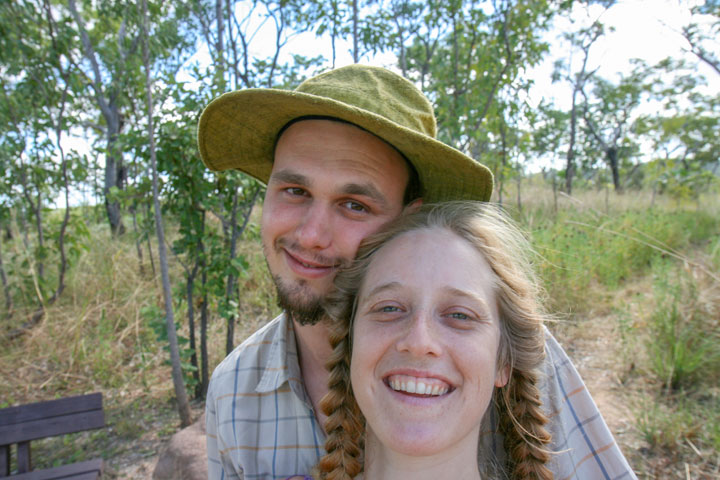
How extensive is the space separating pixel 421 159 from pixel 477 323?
1.92 feet

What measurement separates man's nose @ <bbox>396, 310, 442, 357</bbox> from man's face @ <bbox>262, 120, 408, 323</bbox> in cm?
39

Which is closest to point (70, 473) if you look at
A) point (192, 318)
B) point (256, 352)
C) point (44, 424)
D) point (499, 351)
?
point (44, 424)

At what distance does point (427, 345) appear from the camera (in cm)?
112

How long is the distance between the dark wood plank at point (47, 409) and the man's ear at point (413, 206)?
2969 mm

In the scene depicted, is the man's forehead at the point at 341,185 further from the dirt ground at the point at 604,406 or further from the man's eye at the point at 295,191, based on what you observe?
the dirt ground at the point at 604,406

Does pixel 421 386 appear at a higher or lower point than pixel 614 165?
lower

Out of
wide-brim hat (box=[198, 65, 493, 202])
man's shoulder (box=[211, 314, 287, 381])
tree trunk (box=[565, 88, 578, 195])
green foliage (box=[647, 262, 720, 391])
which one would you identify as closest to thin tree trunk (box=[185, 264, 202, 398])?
man's shoulder (box=[211, 314, 287, 381])

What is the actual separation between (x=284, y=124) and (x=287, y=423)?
107cm

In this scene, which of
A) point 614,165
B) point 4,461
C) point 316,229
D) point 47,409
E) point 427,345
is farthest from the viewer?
point 614,165

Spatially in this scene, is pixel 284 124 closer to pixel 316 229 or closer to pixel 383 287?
pixel 316 229

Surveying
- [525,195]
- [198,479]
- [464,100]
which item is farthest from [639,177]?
[198,479]

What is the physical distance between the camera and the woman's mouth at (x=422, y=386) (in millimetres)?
1130

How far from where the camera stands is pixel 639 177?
25125 millimetres

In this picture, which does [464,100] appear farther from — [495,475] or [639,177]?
[639,177]
